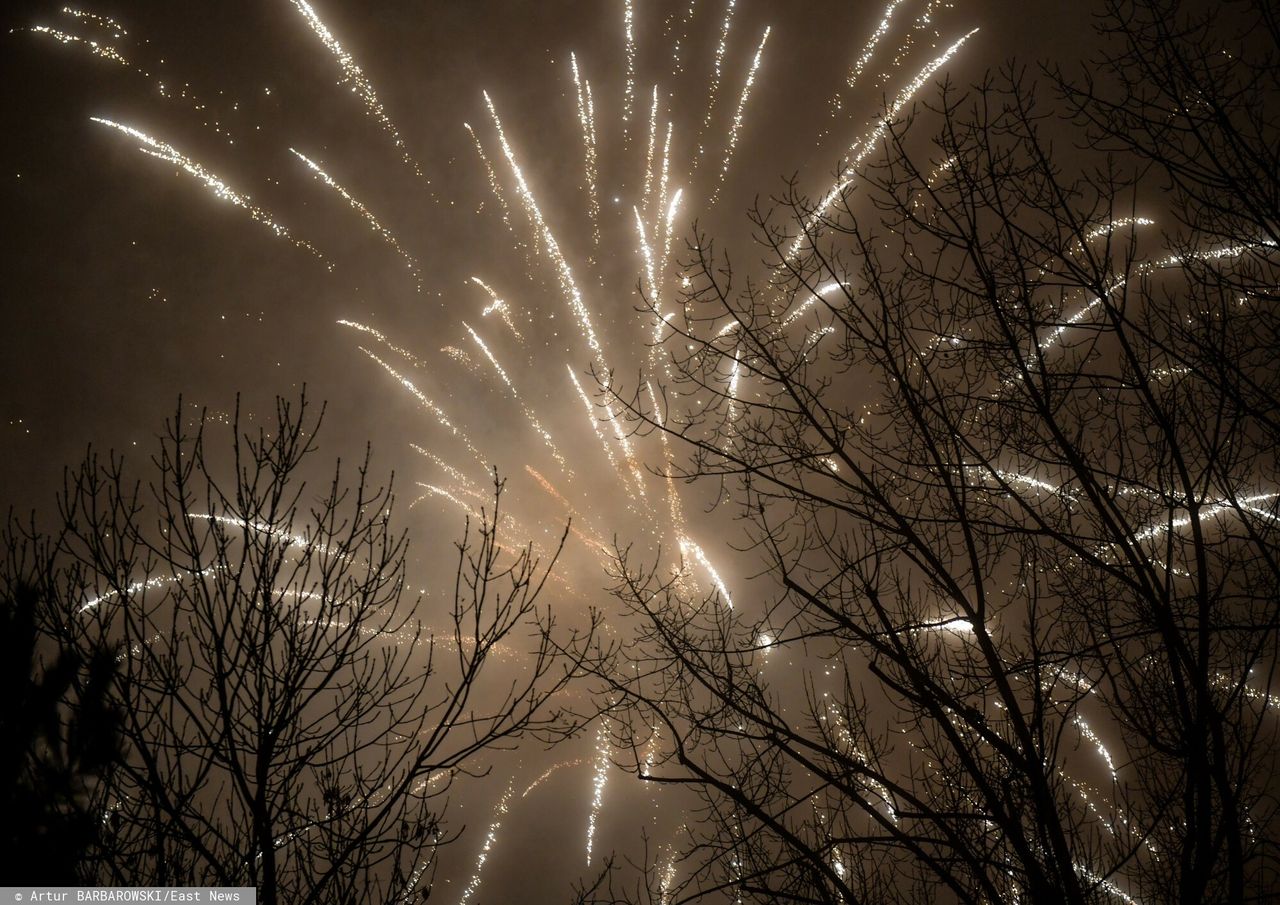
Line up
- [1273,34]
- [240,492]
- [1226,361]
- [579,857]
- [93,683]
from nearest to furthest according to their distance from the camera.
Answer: [1273,34] < [1226,361] < [93,683] < [240,492] < [579,857]

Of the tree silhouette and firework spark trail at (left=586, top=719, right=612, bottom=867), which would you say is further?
firework spark trail at (left=586, top=719, right=612, bottom=867)

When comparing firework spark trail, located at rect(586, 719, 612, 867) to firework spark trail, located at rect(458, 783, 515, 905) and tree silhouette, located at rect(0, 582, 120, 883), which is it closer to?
firework spark trail, located at rect(458, 783, 515, 905)

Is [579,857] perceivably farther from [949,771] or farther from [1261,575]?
[1261,575]

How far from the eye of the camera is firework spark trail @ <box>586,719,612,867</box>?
24.6 m

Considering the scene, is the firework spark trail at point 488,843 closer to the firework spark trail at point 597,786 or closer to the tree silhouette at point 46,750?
the firework spark trail at point 597,786

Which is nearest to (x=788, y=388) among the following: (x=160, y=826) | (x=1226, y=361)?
(x=1226, y=361)

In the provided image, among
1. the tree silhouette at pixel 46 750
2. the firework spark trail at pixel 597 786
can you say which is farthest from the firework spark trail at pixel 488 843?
the tree silhouette at pixel 46 750

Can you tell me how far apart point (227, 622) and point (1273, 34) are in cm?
706

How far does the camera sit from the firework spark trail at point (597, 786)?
2465cm

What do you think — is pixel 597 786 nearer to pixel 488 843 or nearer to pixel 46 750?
pixel 488 843

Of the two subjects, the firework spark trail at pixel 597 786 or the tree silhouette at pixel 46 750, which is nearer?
the tree silhouette at pixel 46 750

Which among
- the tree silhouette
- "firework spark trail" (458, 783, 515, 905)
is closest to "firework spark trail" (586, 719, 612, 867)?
"firework spark trail" (458, 783, 515, 905)

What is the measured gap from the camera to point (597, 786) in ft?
88.4

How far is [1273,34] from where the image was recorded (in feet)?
12.1
